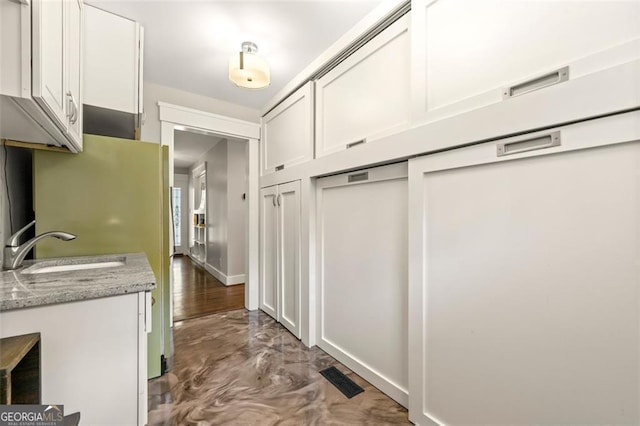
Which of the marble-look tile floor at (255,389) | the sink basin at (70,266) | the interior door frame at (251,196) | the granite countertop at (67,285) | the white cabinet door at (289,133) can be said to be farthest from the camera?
the interior door frame at (251,196)

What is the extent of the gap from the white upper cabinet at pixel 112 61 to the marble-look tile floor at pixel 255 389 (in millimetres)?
1926

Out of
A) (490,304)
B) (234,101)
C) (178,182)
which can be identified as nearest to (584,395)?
(490,304)

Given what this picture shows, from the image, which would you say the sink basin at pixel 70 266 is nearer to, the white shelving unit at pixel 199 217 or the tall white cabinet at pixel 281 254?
the tall white cabinet at pixel 281 254

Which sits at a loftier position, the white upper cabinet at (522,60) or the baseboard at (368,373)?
the white upper cabinet at (522,60)

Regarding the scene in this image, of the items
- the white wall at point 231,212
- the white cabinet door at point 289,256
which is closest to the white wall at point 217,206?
the white wall at point 231,212

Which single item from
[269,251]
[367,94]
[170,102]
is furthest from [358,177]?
[170,102]

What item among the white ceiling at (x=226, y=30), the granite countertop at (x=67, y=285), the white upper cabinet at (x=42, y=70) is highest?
the white ceiling at (x=226, y=30)

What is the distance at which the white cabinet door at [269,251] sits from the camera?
9.16ft

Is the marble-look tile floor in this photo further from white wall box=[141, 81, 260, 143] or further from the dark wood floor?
white wall box=[141, 81, 260, 143]

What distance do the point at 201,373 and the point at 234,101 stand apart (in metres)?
2.67

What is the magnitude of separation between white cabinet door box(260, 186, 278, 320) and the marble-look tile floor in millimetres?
490

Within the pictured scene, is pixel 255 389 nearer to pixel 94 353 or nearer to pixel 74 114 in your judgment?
pixel 94 353

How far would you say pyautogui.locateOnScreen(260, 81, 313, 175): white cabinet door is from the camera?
2.28 meters

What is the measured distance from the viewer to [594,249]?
89 cm
